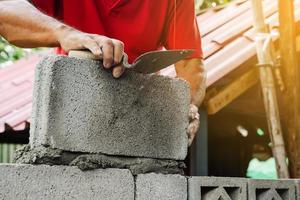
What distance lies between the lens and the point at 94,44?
84.0 inches

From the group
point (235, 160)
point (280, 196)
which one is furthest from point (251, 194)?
point (235, 160)

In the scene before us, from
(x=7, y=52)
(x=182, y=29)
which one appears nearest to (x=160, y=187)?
(x=182, y=29)

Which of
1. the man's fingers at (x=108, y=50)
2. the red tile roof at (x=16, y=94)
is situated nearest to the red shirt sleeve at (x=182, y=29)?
the man's fingers at (x=108, y=50)

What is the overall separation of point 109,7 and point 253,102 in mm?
3781

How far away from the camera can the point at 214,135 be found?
797 centimetres

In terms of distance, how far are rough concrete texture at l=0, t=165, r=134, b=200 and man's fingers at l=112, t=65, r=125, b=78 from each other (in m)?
0.41

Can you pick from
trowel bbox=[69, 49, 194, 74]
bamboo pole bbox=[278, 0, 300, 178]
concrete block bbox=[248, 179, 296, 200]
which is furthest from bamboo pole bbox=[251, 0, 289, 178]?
trowel bbox=[69, 49, 194, 74]

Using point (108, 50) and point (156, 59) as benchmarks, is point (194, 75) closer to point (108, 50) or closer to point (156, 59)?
point (156, 59)

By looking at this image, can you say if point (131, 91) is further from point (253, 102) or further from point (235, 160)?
point (235, 160)

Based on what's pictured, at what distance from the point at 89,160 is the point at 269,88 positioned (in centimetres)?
260

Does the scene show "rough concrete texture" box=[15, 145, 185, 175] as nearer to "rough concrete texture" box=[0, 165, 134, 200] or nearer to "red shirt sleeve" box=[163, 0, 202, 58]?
"rough concrete texture" box=[0, 165, 134, 200]

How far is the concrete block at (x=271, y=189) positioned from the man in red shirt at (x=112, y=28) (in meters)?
0.44

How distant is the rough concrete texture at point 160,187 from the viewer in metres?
2.36

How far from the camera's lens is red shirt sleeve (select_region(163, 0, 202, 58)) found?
3.13m
